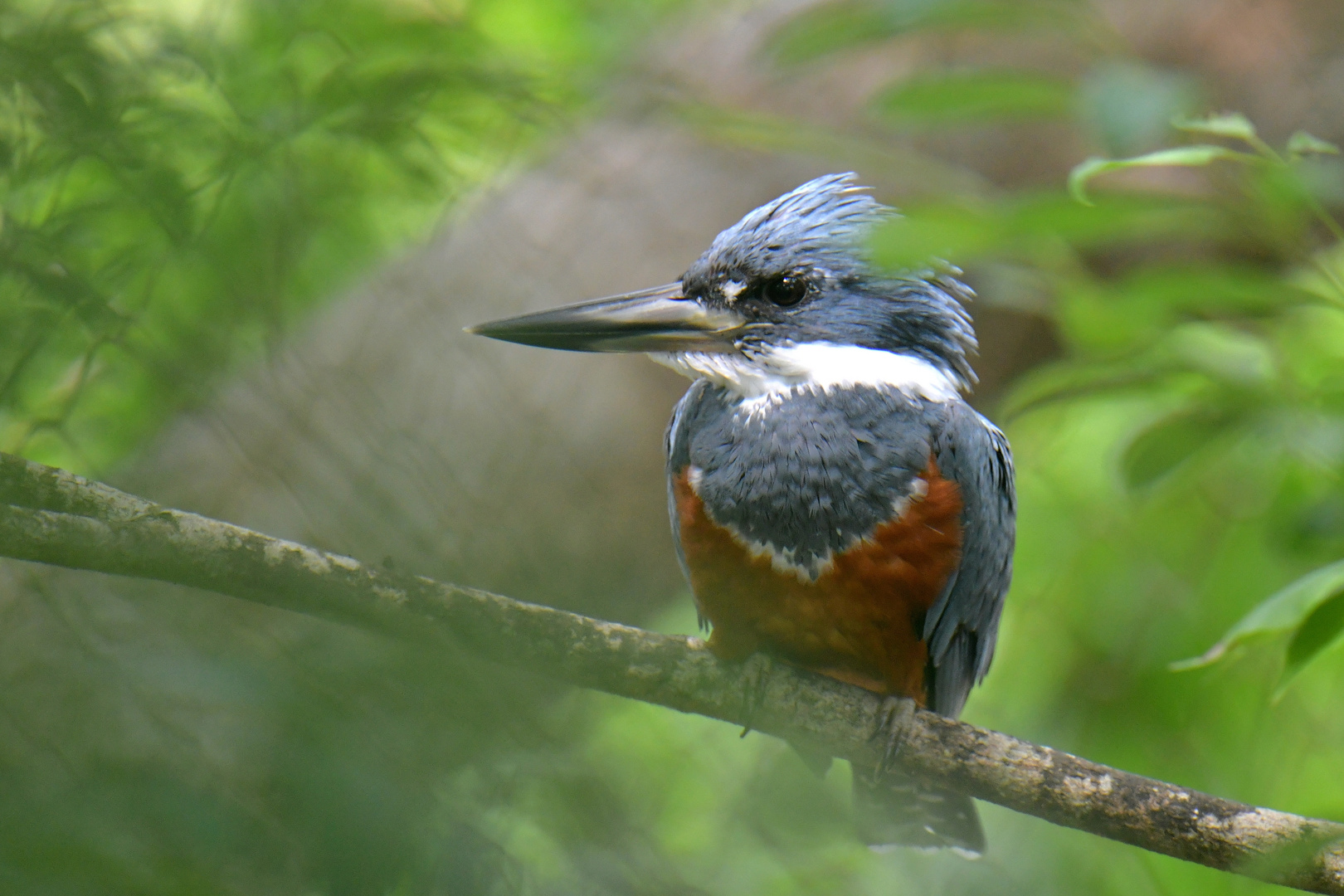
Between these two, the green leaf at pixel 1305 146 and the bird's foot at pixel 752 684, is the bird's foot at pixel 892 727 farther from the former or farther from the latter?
the green leaf at pixel 1305 146

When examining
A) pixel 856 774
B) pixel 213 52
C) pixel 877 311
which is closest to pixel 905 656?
pixel 856 774

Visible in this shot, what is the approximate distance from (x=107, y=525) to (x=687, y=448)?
1.12 meters

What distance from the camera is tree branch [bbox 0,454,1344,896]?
94 centimetres

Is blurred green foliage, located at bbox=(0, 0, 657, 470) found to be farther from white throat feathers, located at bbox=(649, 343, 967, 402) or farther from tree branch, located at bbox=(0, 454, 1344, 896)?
white throat feathers, located at bbox=(649, 343, 967, 402)

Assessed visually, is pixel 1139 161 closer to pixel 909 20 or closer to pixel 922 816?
pixel 909 20

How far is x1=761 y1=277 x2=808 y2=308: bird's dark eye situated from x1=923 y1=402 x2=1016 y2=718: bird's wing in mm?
368

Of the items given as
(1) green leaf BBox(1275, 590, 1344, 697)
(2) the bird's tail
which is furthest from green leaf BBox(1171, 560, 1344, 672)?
(2) the bird's tail

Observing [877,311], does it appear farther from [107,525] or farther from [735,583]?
[107,525]

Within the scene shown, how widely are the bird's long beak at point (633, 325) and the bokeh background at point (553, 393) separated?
317 millimetres

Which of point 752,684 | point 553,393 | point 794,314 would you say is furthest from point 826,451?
point 553,393

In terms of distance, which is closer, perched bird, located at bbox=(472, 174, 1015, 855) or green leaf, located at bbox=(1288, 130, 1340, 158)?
green leaf, located at bbox=(1288, 130, 1340, 158)

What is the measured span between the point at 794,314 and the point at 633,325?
32 centimetres

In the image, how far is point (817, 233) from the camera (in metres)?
2.05

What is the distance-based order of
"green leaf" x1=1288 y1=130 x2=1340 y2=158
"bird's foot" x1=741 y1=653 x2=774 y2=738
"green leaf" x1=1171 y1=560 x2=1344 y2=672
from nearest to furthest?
"green leaf" x1=1288 y1=130 x2=1340 y2=158, "green leaf" x1=1171 y1=560 x2=1344 y2=672, "bird's foot" x1=741 y1=653 x2=774 y2=738
